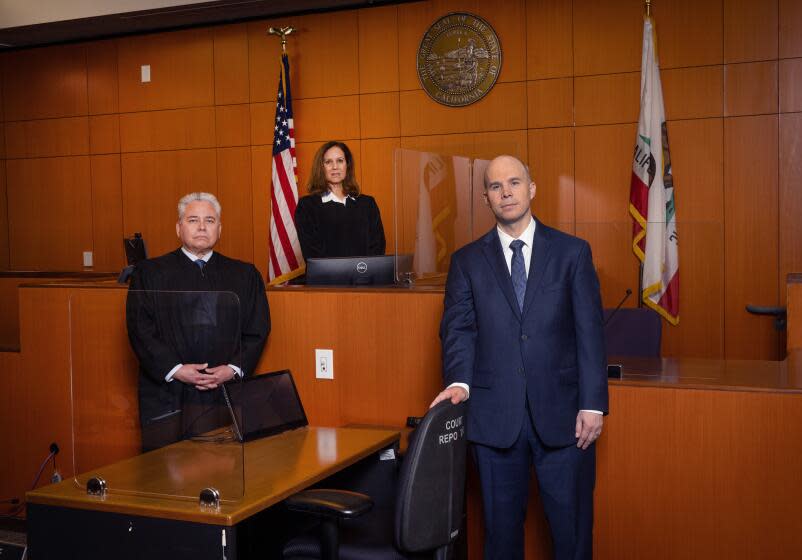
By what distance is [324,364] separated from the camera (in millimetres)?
3789

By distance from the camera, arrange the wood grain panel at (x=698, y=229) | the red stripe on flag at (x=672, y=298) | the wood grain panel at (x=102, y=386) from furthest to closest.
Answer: the red stripe on flag at (x=672, y=298)
the wood grain panel at (x=698, y=229)
the wood grain panel at (x=102, y=386)

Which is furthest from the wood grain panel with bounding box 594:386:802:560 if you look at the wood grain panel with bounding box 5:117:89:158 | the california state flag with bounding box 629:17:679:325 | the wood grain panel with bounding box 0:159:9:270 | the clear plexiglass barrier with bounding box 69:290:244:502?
the wood grain panel with bounding box 0:159:9:270

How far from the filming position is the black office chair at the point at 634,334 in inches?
166

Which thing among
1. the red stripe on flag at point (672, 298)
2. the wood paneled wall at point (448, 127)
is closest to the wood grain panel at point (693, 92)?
the wood paneled wall at point (448, 127)

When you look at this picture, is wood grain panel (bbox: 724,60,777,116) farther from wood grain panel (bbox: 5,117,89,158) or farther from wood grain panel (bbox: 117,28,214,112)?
wood grain panel (bbox: 5,117,89,158)

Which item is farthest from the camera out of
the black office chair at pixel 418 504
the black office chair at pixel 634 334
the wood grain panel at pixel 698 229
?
the wood grain panel at pixel 698 229

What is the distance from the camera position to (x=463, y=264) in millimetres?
2969

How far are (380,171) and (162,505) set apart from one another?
186 inches

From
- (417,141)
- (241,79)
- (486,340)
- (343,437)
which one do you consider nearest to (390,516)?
(343,437)

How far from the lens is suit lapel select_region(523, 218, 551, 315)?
112 inches

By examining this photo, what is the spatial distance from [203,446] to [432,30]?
4.67 metres

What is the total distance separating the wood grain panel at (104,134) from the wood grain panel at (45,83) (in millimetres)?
181

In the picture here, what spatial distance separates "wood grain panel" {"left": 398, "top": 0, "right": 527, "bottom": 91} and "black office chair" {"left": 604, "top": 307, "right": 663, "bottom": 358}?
8.66 feet

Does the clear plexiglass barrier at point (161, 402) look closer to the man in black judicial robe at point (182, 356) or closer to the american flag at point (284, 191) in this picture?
the man in black judicial robe at point (182, 356)
